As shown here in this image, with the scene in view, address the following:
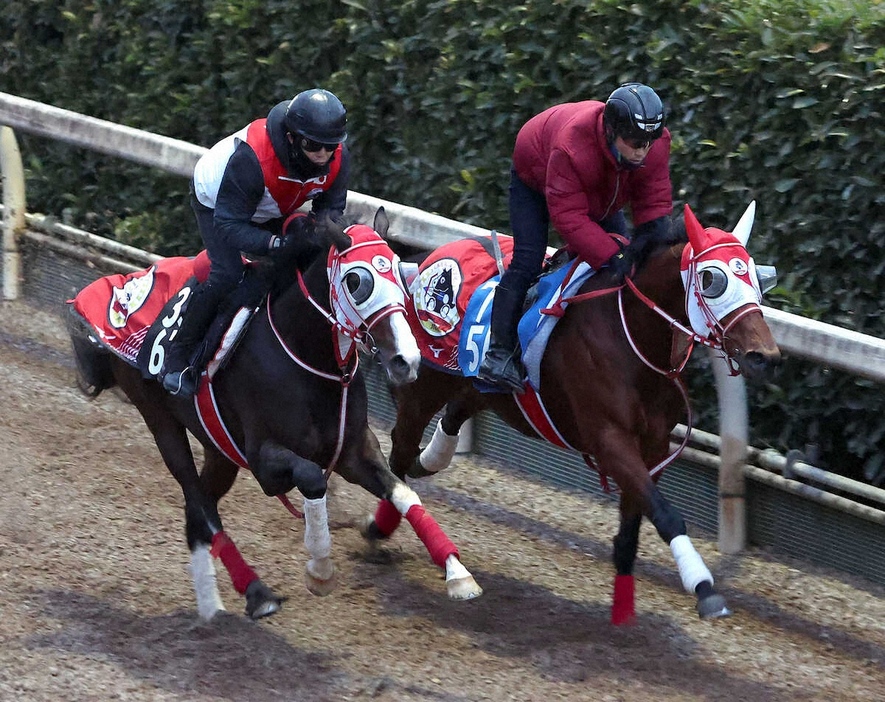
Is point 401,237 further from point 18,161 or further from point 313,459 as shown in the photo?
point 18,161

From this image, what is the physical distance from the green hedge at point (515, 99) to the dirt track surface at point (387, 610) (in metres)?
0.86

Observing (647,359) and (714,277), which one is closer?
(714,277)

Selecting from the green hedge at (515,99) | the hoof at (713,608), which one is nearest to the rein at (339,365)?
the hoof at (713,608)

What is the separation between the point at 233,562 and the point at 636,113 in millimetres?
2344

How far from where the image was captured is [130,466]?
23.6 feet

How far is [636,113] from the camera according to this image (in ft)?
16.8

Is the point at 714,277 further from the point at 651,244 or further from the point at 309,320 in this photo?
the point at 309,320

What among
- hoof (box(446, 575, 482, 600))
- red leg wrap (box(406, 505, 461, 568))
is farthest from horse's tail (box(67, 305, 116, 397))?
hoof (box(446, 575, 482, 600))

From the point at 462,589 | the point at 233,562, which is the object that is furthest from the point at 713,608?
the point at 233,562

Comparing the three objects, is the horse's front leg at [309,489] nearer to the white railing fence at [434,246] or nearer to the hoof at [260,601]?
the hoof at [260,601]

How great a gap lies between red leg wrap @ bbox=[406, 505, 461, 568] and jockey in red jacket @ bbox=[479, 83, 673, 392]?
0.87m

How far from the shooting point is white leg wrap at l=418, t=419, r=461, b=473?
651cm

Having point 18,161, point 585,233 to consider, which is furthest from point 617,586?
point 18,161

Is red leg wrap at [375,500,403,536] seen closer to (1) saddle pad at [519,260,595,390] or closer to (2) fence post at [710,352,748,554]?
(1) saddle pad at [519,260,595,390]
